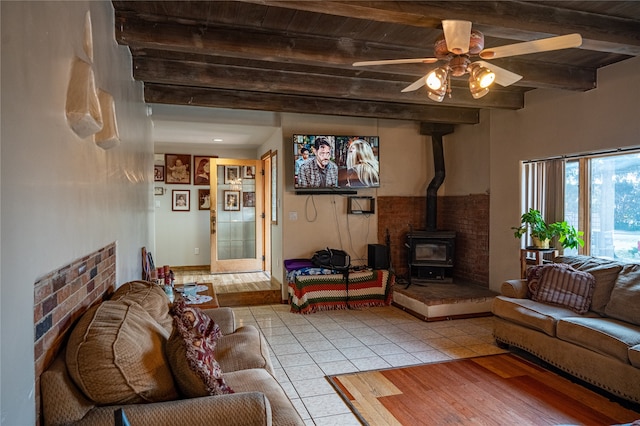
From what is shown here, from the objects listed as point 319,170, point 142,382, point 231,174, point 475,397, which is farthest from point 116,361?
point 231,174

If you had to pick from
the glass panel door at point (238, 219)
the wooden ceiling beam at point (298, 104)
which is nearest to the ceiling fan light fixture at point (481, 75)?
the wooden ceiling beam at point (298, 104)

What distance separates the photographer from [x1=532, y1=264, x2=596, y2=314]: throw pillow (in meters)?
3.40

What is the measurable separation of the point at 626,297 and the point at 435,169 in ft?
10.7

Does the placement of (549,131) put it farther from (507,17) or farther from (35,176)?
(35,176)

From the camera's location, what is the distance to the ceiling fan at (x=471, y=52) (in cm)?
221

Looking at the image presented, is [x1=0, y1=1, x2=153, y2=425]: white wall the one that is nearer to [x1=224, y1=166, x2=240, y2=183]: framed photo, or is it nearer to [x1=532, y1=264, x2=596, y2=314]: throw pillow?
[x1=532, y1=264, x2=596, y2=314]: throw pillow

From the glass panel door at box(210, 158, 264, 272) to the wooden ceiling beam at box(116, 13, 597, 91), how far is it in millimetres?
3975

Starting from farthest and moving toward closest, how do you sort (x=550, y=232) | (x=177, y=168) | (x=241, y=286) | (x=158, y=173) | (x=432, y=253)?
1. (x=177, y=168)
2. (x=158, y=173)
3. (x=241, y=286)
4. (x=432, y=253)
5. (x=550, y=232)

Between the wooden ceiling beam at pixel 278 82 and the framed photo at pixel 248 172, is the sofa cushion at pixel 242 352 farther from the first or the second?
the framed photo at pixel 248 172

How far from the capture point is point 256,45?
3.02 metres

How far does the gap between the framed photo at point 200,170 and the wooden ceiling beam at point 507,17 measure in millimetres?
6012

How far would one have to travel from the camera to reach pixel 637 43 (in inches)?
115

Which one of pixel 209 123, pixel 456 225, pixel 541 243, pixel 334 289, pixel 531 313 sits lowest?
pixel 334 289

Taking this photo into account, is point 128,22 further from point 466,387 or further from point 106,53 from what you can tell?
point 466,387
